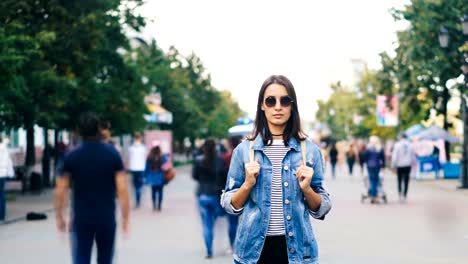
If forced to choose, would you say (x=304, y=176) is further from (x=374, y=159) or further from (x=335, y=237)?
(x=374, y=159)

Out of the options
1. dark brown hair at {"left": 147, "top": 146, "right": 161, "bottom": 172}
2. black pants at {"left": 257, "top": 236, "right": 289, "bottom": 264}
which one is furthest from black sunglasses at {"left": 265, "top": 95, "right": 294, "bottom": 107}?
dark brown hair at {"left": 147, "top": 146, "right": 161, "bottom": 172}

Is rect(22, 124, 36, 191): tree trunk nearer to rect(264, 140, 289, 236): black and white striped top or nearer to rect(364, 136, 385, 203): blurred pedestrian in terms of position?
rect(364, 136, 385, 203): blurred pedestrian

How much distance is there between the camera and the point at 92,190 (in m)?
7.31

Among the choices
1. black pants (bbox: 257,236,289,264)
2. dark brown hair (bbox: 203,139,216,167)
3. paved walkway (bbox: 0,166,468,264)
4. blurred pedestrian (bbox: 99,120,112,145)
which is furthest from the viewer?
dark brown hair (bbox: 203,139,216,167)

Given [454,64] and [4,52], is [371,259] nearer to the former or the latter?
[4,52]

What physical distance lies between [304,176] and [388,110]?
47.4m

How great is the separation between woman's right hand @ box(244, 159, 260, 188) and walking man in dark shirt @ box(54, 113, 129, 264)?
9.96 feet

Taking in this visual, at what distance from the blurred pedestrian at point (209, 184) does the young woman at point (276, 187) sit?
7435 millimetres

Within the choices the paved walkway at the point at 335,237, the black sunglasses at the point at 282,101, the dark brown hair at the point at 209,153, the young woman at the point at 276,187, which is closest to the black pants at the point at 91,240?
the young woman at the point at 276,187

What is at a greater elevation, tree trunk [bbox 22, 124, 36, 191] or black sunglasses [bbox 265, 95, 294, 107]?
black sunglasses [bbox 265, 95, 294, 107]

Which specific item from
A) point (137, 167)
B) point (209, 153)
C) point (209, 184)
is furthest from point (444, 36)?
point (209, 184)

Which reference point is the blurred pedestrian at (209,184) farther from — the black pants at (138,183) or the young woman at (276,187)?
the black pants at (138,183)

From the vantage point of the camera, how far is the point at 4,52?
18.9 meters

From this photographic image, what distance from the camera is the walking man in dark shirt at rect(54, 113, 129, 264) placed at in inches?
286
